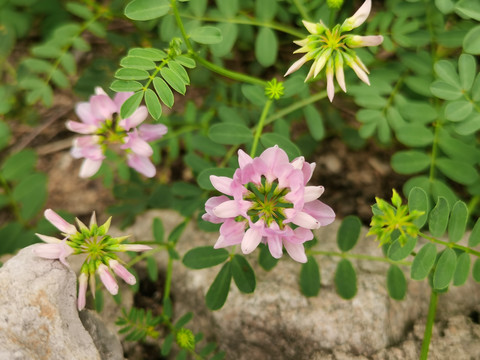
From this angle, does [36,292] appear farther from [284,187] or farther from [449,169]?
[449,169]

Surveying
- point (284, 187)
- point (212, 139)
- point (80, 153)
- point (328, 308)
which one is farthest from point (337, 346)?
point (80, 153)

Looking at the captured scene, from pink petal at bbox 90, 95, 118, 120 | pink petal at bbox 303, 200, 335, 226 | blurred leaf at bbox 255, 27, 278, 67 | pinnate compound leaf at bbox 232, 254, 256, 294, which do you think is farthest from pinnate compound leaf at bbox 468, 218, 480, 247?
pink petal at bbox 90, 95, 118, 120

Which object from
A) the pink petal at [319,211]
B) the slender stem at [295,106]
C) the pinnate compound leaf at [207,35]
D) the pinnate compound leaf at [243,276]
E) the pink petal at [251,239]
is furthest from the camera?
the slender stem at [295,106]

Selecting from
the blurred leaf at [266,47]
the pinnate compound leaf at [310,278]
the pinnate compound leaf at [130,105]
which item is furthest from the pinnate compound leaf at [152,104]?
the pinnate compound leaf at [310,278]

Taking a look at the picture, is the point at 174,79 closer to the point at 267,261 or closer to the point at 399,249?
the point at 267,261

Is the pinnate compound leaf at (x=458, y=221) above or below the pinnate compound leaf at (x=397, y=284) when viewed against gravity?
above

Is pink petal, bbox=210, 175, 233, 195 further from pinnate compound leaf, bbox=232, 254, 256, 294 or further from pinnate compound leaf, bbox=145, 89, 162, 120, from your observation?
pinnate compound leaf, bbox=232, 254, 256, 294

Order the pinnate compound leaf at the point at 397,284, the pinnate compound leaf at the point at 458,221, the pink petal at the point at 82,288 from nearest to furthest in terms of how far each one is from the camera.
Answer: the pink petal at the point at 82,288, the pinnate compound leaf at the point at 458,221, the pinnate compound leaf at the point at 397,284

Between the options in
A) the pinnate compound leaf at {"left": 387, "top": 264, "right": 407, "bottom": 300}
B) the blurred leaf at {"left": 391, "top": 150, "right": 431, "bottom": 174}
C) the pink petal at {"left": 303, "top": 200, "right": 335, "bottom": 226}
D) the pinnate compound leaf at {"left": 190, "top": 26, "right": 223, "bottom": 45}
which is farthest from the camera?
the blurred leaf at {"left": 391, "top": 150, "right": 431, "bottom": 174}

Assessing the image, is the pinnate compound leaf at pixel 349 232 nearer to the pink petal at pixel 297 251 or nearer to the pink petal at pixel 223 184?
the pink petal at pixel 297 251
